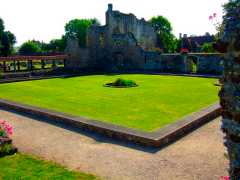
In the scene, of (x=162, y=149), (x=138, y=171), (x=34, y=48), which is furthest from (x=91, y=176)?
(x=34, y=48)

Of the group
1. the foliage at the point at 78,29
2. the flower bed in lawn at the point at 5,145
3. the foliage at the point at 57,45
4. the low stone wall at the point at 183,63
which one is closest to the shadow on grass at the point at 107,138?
the flower bed in lawn at the point at 5,145

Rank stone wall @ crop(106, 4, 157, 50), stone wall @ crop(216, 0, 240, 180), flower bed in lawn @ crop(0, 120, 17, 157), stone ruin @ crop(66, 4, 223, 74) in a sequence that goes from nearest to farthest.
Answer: stone wall @ crop(216, 0, 240, 180) < flower bed in lawn @ crop(0, 120, 17, 157) < stone ruin @ crop(66, 4, 223, 74) < stone wall @ crop(106, 4, 157, 50)

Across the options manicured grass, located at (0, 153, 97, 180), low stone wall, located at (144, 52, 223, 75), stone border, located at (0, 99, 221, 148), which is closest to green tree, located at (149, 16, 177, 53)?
low stone wall, located at (144, 52, 223, 75)

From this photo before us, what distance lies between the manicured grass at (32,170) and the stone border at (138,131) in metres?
2.25

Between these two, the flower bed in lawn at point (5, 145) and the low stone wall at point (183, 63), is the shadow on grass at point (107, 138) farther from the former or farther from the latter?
the low stone wall at point (183, 63)

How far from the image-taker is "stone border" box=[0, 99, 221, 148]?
24.0 feet

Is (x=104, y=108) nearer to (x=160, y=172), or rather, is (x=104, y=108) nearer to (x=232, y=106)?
(x=160, y=172)

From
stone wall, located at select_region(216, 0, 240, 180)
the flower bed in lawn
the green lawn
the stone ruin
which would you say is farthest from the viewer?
the stone ruin

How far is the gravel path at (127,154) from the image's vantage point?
573 cm

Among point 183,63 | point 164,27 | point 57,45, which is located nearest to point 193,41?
point 164,27

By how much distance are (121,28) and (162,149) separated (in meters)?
28.9

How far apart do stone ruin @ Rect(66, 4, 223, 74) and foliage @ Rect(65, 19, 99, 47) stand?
28.7 meters

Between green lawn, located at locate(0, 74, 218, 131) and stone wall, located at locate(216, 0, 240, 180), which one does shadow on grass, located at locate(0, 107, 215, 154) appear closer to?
green lawn, located at locate(0, 74, 218, 131)

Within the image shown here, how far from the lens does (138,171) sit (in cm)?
579
